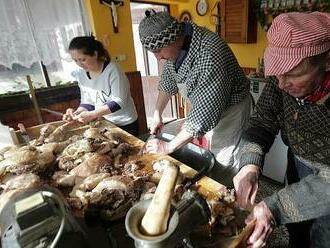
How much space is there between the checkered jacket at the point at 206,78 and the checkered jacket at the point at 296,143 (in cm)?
22

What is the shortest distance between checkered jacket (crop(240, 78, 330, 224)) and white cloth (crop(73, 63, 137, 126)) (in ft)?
4.12

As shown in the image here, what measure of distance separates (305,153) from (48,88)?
3293 mm

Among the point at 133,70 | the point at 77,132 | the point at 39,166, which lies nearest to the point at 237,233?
the point at 39,166

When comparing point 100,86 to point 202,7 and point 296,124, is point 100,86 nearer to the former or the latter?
point 296,124

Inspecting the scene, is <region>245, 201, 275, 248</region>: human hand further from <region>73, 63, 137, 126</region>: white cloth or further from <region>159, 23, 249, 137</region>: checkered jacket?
<region>73, 63, 137, 126</region>: white cloth

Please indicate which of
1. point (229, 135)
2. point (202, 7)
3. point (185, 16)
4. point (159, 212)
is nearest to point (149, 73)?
point (185, 16)

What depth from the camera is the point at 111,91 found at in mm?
2336

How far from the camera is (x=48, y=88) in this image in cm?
360

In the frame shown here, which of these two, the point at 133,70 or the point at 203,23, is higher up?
the point at 203,23

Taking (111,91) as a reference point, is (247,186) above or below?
below

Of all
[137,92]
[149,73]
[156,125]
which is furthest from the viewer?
[149,73]

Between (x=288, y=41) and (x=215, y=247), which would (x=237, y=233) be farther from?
(x=288, y=41)

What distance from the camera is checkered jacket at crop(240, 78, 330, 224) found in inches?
38.9

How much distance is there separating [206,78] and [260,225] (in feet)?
2.62
